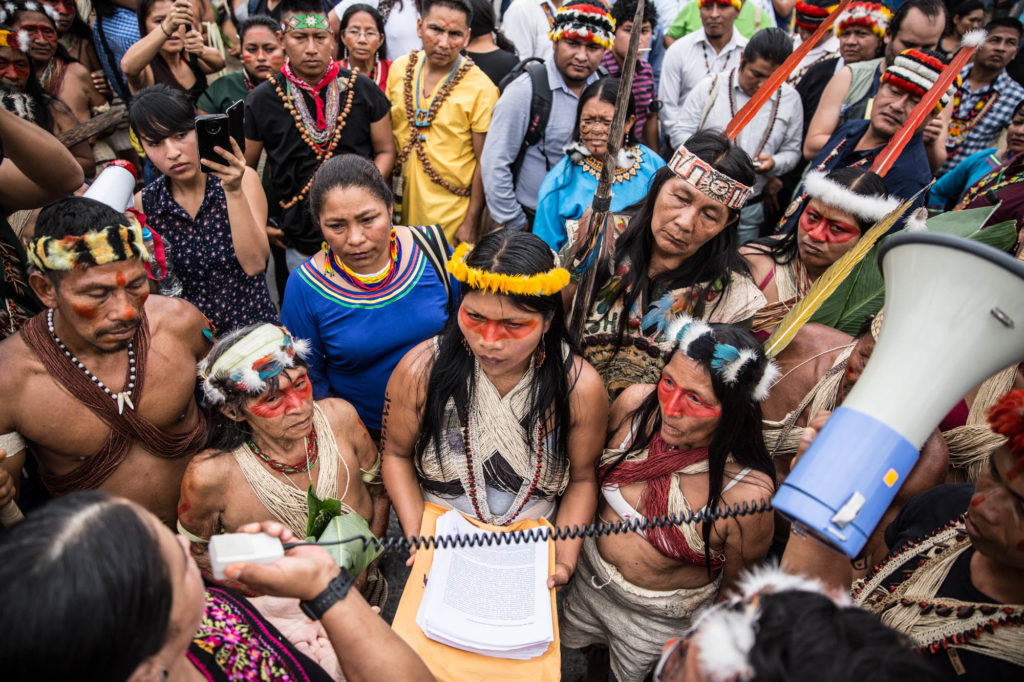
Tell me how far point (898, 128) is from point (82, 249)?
467 centimetres

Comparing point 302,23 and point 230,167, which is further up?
point 302,23

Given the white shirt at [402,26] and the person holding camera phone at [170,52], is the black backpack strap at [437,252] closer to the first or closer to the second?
the person holding camera phone at [170,52]

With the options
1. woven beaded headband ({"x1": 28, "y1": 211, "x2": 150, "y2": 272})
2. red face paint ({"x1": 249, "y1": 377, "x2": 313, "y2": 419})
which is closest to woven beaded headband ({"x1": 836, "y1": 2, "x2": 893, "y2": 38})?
red face paint ({"x1": 249, "y1": 377, "x2": 313, "y2": 419})

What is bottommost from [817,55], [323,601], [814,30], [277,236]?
[277,236]

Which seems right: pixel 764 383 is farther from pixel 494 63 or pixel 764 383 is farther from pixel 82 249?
pixel 494 63

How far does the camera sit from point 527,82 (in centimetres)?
433

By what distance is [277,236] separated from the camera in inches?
181

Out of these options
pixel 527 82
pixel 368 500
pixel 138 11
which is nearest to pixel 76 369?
pixel 368 500

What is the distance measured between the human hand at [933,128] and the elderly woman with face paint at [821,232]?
1949 millimetres

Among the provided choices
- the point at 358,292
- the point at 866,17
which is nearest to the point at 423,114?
the point at 358,292

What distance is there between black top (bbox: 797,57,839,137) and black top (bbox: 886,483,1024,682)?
13.8 feet

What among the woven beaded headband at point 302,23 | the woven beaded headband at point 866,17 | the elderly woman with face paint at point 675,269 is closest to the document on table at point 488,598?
the elderly woman with face paint at point 675,269

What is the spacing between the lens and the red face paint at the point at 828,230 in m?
3.23

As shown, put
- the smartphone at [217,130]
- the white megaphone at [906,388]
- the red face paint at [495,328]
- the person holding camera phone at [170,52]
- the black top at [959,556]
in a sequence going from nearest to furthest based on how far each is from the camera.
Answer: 1. the white megaphone at [906,388]
2. the black top at [959,556]
3. the red face paint at [495,328]
4. the smartphone at [217,130]
5. the person holding camera phone at [170,52]
